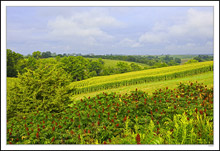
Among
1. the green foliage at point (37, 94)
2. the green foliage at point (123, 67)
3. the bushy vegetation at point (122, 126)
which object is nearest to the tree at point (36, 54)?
the green foliage at point (37, 94)

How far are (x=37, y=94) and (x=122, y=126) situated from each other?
3332 mm

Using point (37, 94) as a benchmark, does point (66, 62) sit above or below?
above

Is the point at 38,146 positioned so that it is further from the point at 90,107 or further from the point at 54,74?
the point at 54,74

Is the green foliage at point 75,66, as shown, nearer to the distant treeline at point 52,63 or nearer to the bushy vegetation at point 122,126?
the distant treeline at point 52,63

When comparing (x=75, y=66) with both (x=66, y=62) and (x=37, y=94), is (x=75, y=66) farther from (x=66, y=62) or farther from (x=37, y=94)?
(x=37, y=94)

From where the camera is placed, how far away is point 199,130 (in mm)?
2852

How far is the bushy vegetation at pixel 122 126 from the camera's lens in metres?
2.62

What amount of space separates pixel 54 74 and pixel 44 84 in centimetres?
52

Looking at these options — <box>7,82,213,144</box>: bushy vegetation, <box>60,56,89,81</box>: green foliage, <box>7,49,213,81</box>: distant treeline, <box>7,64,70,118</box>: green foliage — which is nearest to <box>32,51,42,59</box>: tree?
<box>7,49,213,81</box>: distant treeline

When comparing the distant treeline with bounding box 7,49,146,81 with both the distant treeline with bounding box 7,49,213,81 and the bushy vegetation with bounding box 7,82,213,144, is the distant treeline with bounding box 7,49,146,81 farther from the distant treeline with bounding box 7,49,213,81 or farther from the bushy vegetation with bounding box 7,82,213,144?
the bushy vegetation with bounding box 7,82,213,144

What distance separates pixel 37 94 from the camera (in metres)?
5.34

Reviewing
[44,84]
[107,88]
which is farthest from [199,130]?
[107,88]

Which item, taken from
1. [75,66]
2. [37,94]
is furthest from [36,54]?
[75,66]

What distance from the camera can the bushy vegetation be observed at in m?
2.62
